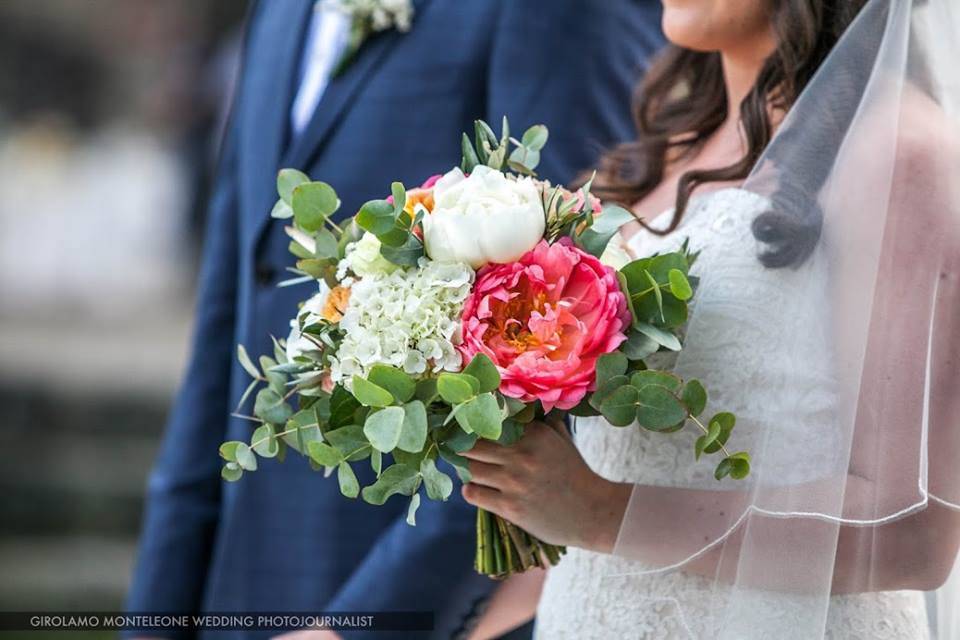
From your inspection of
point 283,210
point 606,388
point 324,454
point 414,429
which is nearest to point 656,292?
point 606,388

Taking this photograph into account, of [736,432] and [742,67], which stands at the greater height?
[742,67]

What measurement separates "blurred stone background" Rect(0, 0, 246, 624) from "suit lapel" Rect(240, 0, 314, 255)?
369cm

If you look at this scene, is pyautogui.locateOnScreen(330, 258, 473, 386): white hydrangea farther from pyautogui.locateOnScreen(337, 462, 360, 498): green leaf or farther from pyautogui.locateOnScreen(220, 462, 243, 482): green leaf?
pyautogui.locateOnScreen(220, 462, 243, 482): green leaf

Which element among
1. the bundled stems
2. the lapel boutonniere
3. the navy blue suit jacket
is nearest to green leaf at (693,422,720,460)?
the bundled stems

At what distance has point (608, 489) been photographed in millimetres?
1760

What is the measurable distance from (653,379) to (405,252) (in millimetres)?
339

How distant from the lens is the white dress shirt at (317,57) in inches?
102

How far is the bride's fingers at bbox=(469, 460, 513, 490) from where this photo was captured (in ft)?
5.56

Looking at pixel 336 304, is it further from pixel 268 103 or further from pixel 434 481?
pixel 268 103

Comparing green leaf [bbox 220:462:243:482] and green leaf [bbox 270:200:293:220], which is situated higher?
green leaf [bbox 270:200:293:220]

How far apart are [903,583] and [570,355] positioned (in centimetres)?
53

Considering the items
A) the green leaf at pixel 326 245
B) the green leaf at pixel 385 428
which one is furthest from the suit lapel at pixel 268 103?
the green leaf at pixel 385 428

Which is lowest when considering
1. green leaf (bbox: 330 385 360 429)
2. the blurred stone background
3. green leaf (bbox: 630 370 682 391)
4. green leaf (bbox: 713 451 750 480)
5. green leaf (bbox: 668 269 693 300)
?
the blurred stone background

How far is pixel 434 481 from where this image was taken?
1.55 meters
